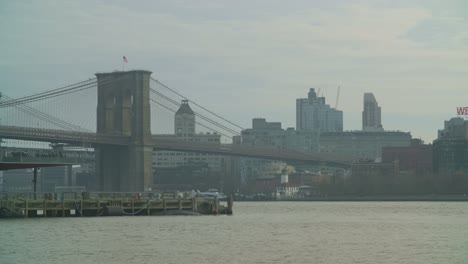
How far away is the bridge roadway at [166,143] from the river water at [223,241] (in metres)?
40.2

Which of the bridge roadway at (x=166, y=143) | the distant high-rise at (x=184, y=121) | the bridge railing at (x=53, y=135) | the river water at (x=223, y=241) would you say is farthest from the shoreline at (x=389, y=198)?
the river water at (x=223, y=241)

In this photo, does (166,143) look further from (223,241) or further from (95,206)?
(223,241)

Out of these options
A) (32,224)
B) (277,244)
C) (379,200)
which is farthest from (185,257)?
(379,200)

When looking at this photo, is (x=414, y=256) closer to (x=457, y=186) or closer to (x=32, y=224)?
(x=32, y=224)

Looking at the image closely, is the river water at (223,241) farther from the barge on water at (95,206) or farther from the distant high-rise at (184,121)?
the distant high-rise at (184,121)

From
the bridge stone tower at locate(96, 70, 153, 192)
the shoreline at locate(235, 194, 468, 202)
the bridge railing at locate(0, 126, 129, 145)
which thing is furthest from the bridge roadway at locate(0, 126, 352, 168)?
the shoreline at locate(235, 194, 468, 202)

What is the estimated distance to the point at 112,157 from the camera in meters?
142

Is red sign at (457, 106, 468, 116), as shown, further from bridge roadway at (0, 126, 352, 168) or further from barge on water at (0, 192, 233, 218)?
barge on water at (0, 192, 233, 218)

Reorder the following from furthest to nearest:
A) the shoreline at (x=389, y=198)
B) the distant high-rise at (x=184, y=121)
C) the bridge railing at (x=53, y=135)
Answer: the shoreline at (x=389, y=198) → the distant high-rise at (x=184, y=121) → the bridge railing at (x=53, y=135)

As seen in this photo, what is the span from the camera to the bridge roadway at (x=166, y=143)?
117000 millimetres

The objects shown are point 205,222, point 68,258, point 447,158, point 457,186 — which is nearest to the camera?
point 68,258

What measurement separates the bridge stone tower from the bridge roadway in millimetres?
1755

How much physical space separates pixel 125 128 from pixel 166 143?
5.64 meters

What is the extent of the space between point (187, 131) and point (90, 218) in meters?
110
